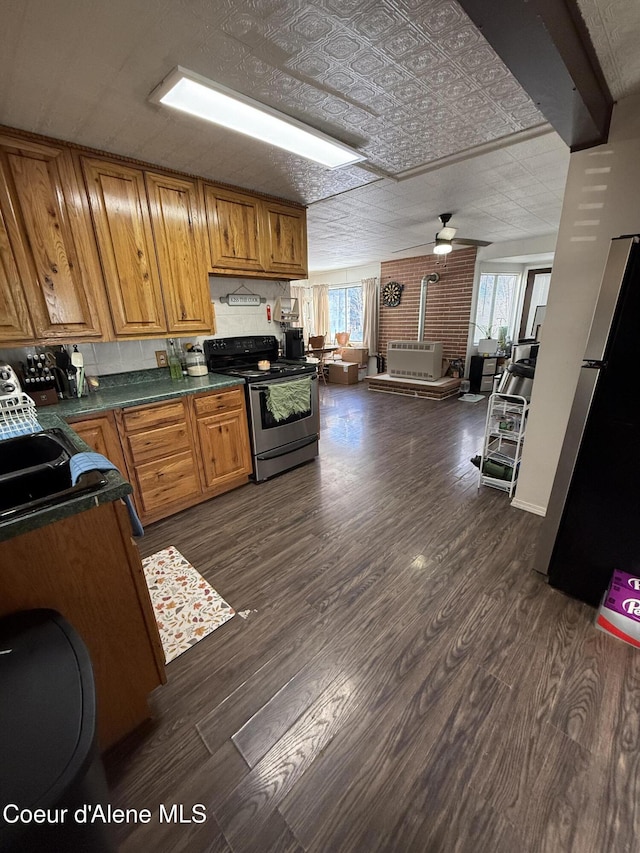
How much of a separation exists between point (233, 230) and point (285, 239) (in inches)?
21.2

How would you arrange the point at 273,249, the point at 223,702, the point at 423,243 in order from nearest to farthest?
the point at 223,702, the point at 273,249, the point at 423,243

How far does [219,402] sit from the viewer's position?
254 cm

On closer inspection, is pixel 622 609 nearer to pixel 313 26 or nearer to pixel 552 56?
pixel 552 56

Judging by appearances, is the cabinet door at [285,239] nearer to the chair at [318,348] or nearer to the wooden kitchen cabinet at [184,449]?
the wooden kitchen cabinet at [184,449]

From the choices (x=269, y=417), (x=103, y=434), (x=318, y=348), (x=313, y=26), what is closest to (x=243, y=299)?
(x=269, y=417)

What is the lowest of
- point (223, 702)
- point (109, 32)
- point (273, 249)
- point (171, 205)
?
point (223, 702)

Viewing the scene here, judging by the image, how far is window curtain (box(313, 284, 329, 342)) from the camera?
8.08 metres

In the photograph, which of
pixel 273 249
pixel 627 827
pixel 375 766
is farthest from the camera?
pixel 273 249

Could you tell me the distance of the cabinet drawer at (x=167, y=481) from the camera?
90.0 inches

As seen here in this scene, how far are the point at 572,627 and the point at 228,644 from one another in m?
1.59

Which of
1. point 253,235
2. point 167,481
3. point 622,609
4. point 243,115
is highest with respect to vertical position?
point 243,115

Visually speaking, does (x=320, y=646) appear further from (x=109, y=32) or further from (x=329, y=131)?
(x=329, y=131)

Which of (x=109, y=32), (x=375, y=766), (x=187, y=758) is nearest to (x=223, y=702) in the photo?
(x=187, y=758)

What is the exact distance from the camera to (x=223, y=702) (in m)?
1.28
